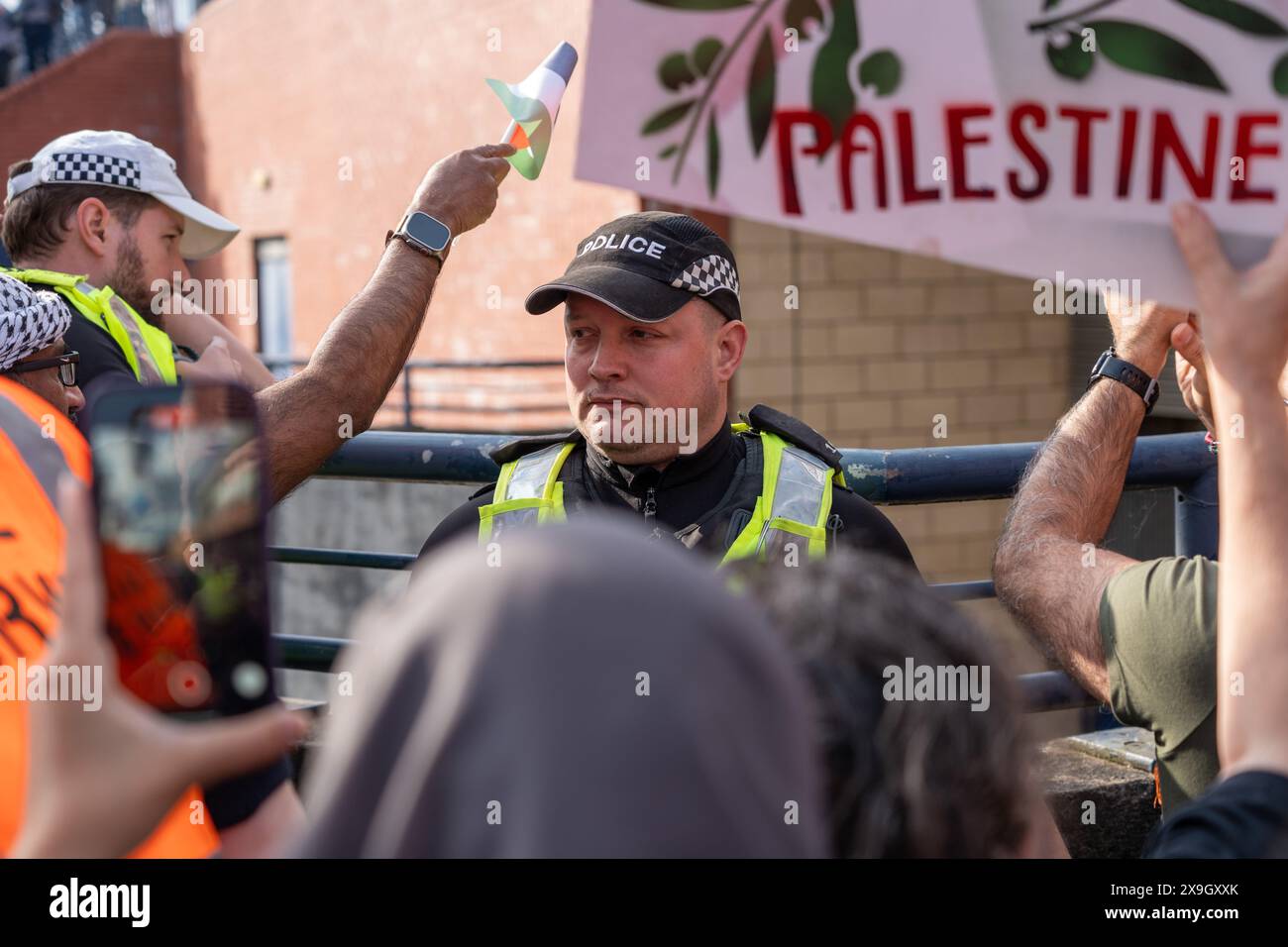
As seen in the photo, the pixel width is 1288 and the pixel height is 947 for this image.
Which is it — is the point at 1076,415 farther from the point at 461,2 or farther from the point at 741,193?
the point at 461,2

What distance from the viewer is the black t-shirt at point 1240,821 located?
4.55 ft

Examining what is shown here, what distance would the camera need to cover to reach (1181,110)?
1598mm

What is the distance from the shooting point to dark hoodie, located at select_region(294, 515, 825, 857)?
85 centimetres

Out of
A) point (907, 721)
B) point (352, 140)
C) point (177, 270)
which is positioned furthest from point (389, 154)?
point (907, 721)

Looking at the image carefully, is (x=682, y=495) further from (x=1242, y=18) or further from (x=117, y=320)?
(x=1242, y=18)

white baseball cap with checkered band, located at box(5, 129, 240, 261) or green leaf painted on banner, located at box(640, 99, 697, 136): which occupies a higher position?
white baseball cap with checkered band, located at box(5, 129, 240, 261)

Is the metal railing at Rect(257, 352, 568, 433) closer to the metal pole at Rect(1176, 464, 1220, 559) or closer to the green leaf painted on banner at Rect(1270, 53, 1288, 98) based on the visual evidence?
the metal pole at Rect(1176, 464, 1220, 559)

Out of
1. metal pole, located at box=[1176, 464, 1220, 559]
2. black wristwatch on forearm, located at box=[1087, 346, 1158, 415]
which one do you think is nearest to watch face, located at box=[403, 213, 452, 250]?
black wristwatch on forearm, located at box=[1087, 346, 1158, 415]

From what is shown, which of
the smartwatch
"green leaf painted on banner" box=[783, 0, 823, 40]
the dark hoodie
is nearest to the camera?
the dark hoodie

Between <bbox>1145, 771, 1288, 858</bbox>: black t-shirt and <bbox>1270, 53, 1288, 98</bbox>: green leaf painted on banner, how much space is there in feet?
2.56

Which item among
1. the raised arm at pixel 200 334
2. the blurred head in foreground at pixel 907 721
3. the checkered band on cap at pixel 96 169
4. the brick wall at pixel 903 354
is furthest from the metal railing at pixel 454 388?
the blurred head in foreground at pixel 907 721

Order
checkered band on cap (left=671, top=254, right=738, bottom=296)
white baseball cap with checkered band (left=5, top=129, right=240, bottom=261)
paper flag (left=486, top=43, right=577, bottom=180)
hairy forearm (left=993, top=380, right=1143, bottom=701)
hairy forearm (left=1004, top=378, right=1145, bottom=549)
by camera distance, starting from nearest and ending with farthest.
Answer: hairy forearm (left=993, top=380, right=1143, bottom=701)
hairy forearm (left=1004, top=378, right=1145, bottom=549)
paper flag (left=486, top=43, right=577, bottom=180)
checkered band on cap (left=671, top=254, right=738, bottom=296)
white baseball cap with checkered band (left=5, top=129, right=240, bottom=261)

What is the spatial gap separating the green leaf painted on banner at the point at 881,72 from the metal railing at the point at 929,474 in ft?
6.57

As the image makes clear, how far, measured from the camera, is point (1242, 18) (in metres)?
1.59
